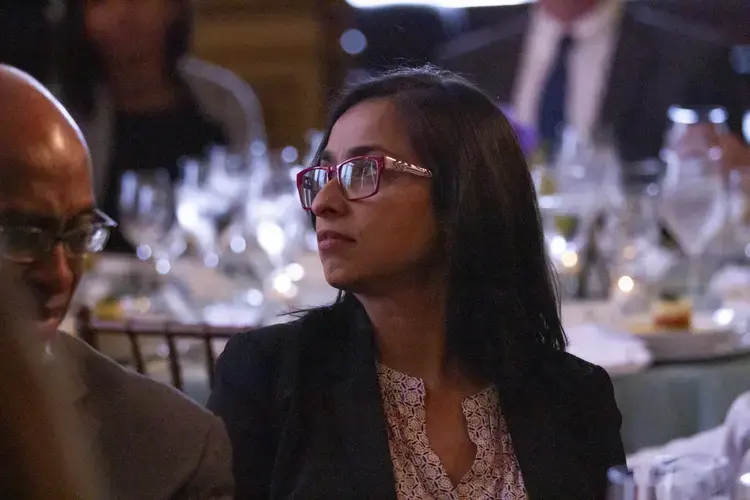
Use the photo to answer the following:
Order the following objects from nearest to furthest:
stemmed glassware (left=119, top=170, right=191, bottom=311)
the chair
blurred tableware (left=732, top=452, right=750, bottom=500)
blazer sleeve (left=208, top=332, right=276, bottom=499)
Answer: blurred tableware (left=732, top=452, right=750, bottom=500), blazer sleeve (left=208, top=332, right=276, bottom=499), the chair, stemmed glassware (left=119, top=170, right=191, bottom=311)

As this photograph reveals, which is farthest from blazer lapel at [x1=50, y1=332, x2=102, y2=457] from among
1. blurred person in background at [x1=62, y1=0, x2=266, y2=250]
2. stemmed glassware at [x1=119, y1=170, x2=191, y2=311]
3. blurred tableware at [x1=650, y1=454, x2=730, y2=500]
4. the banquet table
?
stemmed glassware at [x1=119, y1=170, x2=191, y2=311]

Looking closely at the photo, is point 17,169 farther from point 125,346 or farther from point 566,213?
point 566,213

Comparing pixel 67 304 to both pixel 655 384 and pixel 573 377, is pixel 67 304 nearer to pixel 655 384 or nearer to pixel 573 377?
pixel 573 377

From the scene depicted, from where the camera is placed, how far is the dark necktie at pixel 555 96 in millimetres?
3539

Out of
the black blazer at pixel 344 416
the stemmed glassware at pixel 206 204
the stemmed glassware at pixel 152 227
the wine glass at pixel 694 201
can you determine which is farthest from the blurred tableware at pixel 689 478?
the stemmed glassware at pixel 206 204

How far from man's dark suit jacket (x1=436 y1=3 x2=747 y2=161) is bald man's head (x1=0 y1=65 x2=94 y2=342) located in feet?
9.75

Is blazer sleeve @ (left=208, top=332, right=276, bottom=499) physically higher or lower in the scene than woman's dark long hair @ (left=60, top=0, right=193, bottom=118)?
lower

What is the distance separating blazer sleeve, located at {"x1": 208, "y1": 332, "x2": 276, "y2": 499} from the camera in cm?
66

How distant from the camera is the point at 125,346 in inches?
35.5

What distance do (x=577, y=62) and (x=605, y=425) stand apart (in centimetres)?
307

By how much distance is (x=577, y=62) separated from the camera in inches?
143

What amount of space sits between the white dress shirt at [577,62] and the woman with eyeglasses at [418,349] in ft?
9.17

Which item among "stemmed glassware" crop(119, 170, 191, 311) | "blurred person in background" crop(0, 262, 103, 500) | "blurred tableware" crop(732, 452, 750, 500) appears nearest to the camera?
"blurred person in background" crop(0, 262, 103, 500)

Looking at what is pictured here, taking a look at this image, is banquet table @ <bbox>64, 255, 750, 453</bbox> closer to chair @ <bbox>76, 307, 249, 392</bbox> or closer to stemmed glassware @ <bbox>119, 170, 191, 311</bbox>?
chair @ <bbox>76, 307, 249, 392</bbox>
